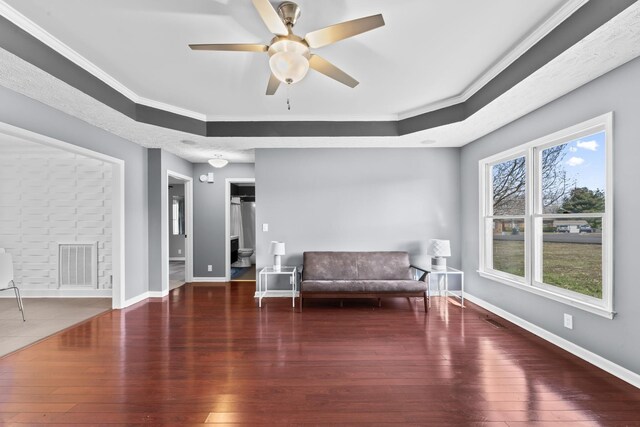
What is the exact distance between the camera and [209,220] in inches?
231

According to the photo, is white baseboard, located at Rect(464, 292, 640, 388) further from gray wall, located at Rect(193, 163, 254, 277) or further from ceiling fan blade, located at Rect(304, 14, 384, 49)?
gray wall, located at Rect(193, 163, 254, 277)

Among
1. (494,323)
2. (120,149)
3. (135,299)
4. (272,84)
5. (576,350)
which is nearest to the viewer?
(272,84)

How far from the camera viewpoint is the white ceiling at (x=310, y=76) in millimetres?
1959

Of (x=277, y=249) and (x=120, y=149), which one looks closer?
(x=120, y=149)

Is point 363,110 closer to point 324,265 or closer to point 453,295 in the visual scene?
point 324,265

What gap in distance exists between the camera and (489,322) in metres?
3.51

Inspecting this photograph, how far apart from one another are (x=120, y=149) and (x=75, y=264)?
7.04 ft

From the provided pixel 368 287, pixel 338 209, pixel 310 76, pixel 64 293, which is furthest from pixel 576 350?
pixel 64 293

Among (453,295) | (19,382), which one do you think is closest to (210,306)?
(19,382)

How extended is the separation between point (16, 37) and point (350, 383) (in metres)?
3.55

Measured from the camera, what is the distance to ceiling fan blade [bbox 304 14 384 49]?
1.67 m

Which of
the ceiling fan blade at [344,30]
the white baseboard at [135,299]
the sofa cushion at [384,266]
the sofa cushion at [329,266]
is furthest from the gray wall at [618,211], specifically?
the white baseboard at [135,299]

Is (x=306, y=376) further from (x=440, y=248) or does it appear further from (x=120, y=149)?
(x=120, y=149)

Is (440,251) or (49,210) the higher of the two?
(49,210)
